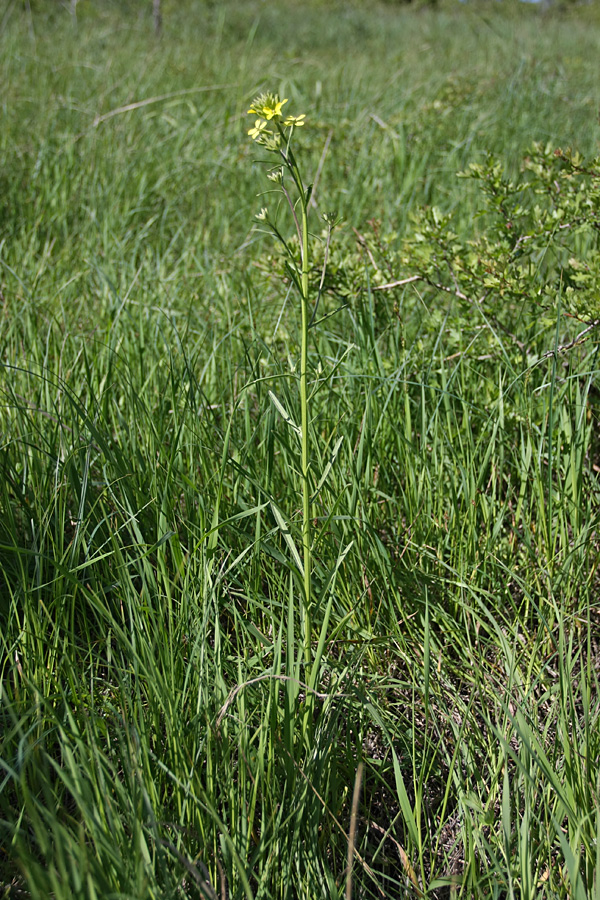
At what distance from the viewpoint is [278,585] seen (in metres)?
1.36

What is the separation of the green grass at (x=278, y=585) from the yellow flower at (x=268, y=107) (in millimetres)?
393

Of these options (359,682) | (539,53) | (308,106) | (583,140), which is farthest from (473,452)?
(539,53)

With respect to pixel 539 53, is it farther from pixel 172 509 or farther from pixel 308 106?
pixel 172 509

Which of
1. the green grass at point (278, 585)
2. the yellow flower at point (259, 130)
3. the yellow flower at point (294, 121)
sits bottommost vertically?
the green grass at point (278, 585)

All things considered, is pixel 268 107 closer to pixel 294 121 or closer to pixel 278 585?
pixel 294 121

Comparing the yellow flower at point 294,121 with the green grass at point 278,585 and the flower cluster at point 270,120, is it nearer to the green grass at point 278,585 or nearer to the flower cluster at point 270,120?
the flower cluster at point 270,120

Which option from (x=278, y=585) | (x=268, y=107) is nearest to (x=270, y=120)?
(x=268, y=107)

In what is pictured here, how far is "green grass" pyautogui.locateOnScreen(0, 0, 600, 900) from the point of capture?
0.92 metres

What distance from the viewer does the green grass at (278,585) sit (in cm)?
92

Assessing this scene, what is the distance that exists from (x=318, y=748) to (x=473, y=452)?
78 cm

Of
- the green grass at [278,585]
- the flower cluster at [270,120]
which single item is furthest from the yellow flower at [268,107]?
the green grass at [278,585]

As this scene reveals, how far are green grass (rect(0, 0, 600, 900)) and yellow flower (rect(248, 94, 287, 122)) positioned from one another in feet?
1.29

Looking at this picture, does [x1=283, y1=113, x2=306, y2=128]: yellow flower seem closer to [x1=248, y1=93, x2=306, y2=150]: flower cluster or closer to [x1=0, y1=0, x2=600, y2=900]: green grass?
[x1=248, y1=93, x2=306, y2=150]: flower cluster

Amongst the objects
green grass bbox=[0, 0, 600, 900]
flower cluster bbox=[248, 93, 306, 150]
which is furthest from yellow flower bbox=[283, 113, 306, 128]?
green grass bbox=[0, 0, 600, 900]
